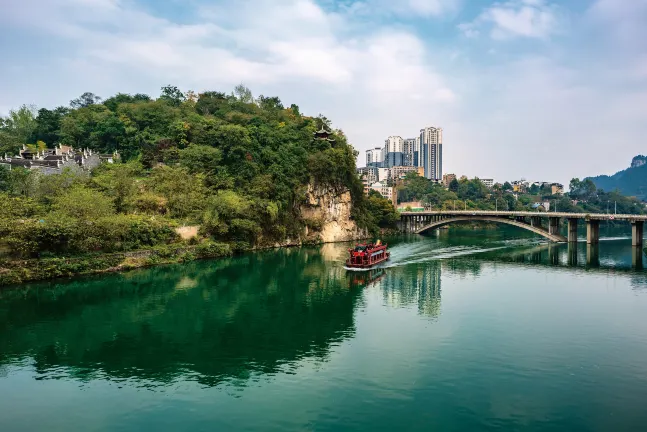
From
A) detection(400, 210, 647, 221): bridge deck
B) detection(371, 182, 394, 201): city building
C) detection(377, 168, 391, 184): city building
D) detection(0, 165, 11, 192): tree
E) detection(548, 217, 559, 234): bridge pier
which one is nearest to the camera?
detection(0, 165, 11, 192): tree

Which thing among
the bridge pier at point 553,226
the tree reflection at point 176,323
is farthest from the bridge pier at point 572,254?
the tree reflection at point 176,323

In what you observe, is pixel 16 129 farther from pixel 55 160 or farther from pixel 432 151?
pixel 432 151

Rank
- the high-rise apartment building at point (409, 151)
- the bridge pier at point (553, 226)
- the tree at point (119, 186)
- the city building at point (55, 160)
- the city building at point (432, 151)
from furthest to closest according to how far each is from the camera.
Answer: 1. the high-rise apartment building at point (409, 151)
2. the city building at point (432, 151)
3. the bridge pier at point (553, 226)
4. the city building at point (55, 160)
5. the tree at point (119, 186)

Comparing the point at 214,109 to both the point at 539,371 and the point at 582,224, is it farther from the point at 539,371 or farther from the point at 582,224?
the point at 582,224

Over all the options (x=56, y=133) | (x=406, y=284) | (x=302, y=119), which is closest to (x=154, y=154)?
(x=56, y=133)

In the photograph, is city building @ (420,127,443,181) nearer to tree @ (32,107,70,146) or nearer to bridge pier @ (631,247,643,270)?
bridge pier @ (631,247,643,270)

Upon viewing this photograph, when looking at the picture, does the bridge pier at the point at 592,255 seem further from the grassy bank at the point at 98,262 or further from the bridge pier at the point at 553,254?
the grassy bank at the point at 98,262

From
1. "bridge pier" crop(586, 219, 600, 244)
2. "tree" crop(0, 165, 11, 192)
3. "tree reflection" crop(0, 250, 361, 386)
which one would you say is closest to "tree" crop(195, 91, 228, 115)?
"tree" crop(0, 165, 11, 192)

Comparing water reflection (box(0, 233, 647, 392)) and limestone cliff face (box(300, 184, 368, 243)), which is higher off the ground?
limestone cliff face (box(300, 184, 368, 243))
